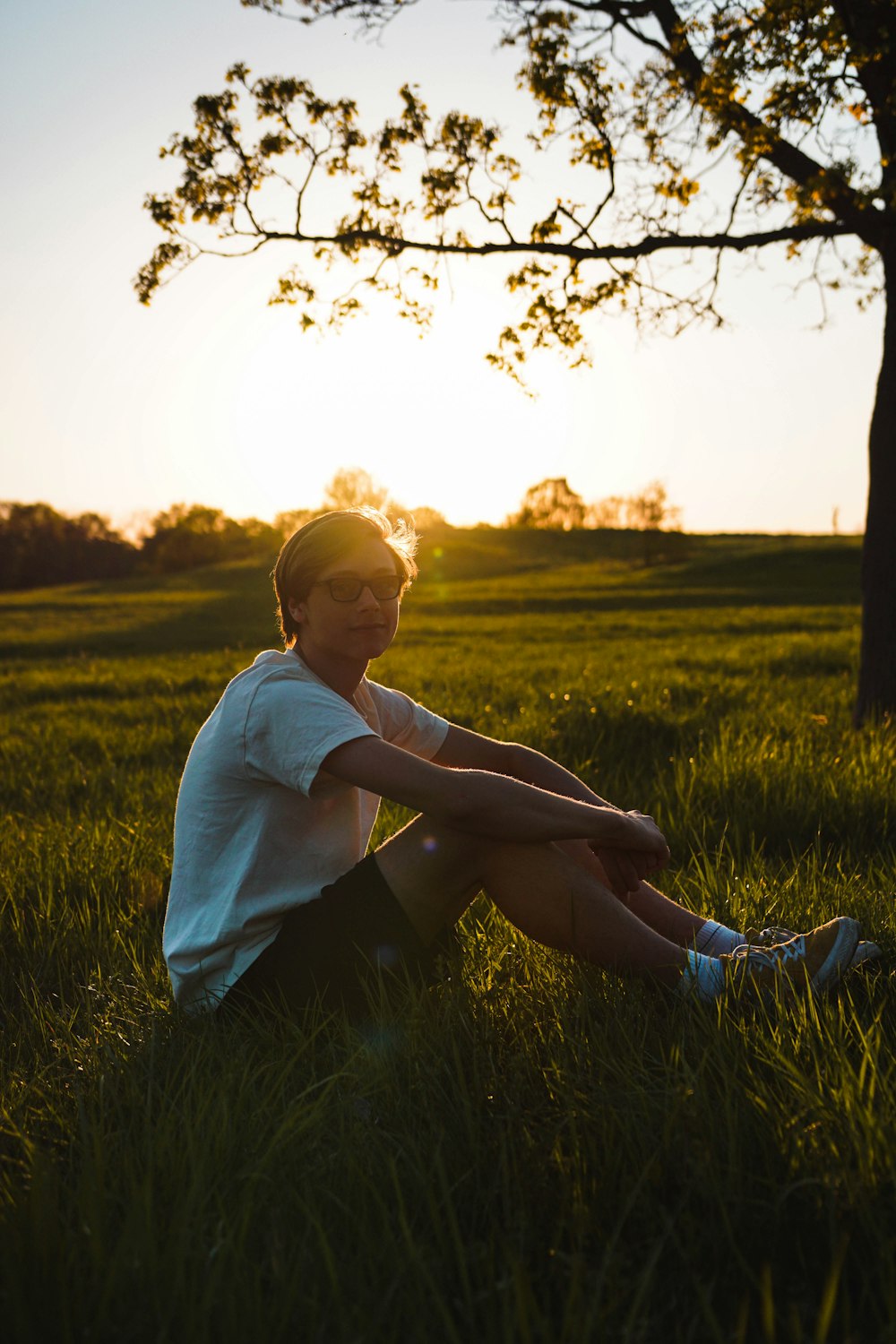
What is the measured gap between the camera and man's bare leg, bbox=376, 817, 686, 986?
2.89 m

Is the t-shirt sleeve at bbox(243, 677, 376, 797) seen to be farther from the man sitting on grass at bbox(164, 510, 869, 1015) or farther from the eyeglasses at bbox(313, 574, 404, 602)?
the eyeglasses at bbox(313, 574, 404, 602)

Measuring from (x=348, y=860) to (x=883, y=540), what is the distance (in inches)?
228

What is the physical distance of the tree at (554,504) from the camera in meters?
120

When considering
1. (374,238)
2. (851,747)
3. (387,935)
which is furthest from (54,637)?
(387,935)

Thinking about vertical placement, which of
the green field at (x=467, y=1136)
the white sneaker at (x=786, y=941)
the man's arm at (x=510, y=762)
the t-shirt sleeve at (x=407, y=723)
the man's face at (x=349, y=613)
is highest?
the man's face at (x=349, y=613)

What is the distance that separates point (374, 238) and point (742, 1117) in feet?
22.6

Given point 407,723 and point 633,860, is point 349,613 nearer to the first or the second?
point 407,723

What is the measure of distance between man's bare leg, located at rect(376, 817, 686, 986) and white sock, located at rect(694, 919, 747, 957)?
345 millimetres

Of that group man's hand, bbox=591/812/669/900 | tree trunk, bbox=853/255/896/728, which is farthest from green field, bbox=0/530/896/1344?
tree trunk, bbox=853/255/896/728

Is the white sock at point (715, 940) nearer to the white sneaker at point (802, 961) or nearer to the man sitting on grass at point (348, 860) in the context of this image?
the man sitting on grass at point (348, 860)

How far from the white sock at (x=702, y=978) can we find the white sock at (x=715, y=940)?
0.29 metres

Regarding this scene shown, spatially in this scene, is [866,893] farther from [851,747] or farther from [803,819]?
[851,747]

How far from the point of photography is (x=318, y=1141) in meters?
2.24

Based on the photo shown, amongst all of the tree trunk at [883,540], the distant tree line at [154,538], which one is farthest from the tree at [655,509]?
the tree trunk at [883,540]
